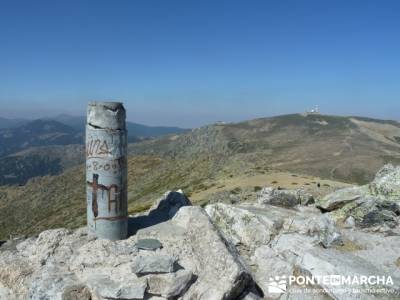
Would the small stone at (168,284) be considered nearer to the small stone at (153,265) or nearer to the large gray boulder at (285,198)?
the small stone at (153,265)

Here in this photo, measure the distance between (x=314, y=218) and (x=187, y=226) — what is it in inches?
196

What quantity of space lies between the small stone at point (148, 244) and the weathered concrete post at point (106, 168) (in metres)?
1.14

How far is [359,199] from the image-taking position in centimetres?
1884

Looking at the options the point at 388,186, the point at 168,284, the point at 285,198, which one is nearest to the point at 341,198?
the point at 388,186

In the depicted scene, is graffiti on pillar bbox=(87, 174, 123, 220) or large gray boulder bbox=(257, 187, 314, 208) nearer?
graffiti on pillar bbox=(87, 174, 123, 220)

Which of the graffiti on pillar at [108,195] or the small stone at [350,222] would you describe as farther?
the small stone at [350,222]

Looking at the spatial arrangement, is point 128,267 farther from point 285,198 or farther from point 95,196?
point 285,198

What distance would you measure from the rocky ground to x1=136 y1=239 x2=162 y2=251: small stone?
0.40ft

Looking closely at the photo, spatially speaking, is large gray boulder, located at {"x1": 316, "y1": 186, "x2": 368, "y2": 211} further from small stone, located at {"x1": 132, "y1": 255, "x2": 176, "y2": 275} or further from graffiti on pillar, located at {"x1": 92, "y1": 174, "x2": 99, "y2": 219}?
graffiti on pillar, located at {"x1": 92, "y1": 174, "x2": 99, "y2": 219}

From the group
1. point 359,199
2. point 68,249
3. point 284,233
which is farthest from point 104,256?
point 359,199

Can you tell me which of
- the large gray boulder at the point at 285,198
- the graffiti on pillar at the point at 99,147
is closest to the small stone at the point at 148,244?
the graffiti on pillar at the point at 99,147

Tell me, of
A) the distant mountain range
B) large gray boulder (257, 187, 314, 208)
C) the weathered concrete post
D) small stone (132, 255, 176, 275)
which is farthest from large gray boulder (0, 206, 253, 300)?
the distant mountain range

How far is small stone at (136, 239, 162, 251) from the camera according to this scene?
558 inches

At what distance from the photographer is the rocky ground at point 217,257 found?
40.1 ft
